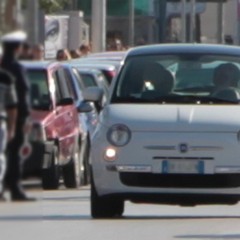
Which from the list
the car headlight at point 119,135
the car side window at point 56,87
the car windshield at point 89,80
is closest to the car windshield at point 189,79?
the car headlight at point 119,135

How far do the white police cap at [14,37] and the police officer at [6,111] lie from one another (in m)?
0.04

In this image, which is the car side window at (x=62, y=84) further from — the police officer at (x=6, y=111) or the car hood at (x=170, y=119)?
the car hood at (x=170, y=119)

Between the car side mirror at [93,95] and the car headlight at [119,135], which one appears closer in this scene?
the car side mirror at [93,95]

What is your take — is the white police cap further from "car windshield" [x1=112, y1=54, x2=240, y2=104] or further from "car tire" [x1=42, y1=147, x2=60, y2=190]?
"car windshield" [x1=112, y1=54, x2=240, y2=104]

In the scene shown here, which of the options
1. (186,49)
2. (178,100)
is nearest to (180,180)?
(178,100)

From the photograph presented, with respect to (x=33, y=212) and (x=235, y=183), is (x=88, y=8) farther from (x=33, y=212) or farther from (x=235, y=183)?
(x=33, y=212)

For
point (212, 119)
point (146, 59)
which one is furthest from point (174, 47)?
point (212, 119)

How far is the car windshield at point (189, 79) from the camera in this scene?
6.62 metres

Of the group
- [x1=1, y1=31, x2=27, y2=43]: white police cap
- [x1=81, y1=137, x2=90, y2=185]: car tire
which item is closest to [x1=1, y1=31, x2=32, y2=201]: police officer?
[x1=1, y1=31, x2=27, y2=43]: white police cap

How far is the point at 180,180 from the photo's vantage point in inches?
453

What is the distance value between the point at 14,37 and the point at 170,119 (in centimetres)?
959

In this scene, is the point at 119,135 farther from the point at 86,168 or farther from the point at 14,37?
the point at 14,37

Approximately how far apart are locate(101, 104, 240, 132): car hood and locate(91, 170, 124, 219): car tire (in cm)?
108

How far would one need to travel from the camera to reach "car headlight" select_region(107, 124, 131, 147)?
11.3 metres
